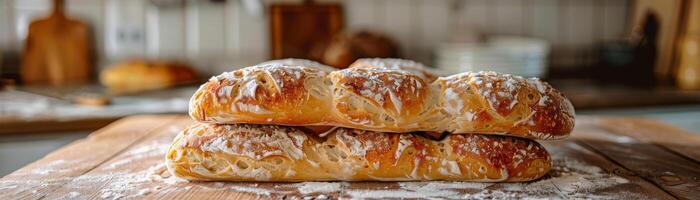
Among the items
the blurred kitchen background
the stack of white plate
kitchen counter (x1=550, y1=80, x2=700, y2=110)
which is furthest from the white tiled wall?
kitchen counter (x1=550, y1=80, x2=700, y2=110)

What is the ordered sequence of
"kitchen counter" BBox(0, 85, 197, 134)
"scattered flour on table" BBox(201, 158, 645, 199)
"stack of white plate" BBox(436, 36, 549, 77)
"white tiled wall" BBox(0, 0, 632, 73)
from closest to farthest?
"scattered flour on table" BBox(201, 158, 645, 199) < "kitchen counter" BBox(0, 85, 197, 134) < "stack of white plate" BBox(436, 36, 549, 77) < "white tiled wall" BBox(0, 0, 632, 73)

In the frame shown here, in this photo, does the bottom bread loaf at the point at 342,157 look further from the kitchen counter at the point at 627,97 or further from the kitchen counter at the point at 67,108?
the kitchen counter at the point at 627,97

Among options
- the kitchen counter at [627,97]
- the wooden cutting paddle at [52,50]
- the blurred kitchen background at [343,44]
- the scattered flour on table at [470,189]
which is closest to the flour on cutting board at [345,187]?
the scattered flour on table at [470,189]

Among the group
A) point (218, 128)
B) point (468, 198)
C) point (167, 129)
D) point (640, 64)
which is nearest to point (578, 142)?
point (468, 198)

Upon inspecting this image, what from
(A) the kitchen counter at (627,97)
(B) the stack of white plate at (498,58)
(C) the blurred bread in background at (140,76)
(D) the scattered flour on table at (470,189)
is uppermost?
(B) the stack of white plate at (498,58)

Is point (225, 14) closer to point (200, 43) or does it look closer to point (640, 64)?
point (200, 43)

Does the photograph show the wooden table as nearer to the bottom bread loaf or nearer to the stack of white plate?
the bottom bread loaf

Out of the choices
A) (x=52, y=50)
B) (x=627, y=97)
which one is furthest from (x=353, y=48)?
(x=52, y=50)
